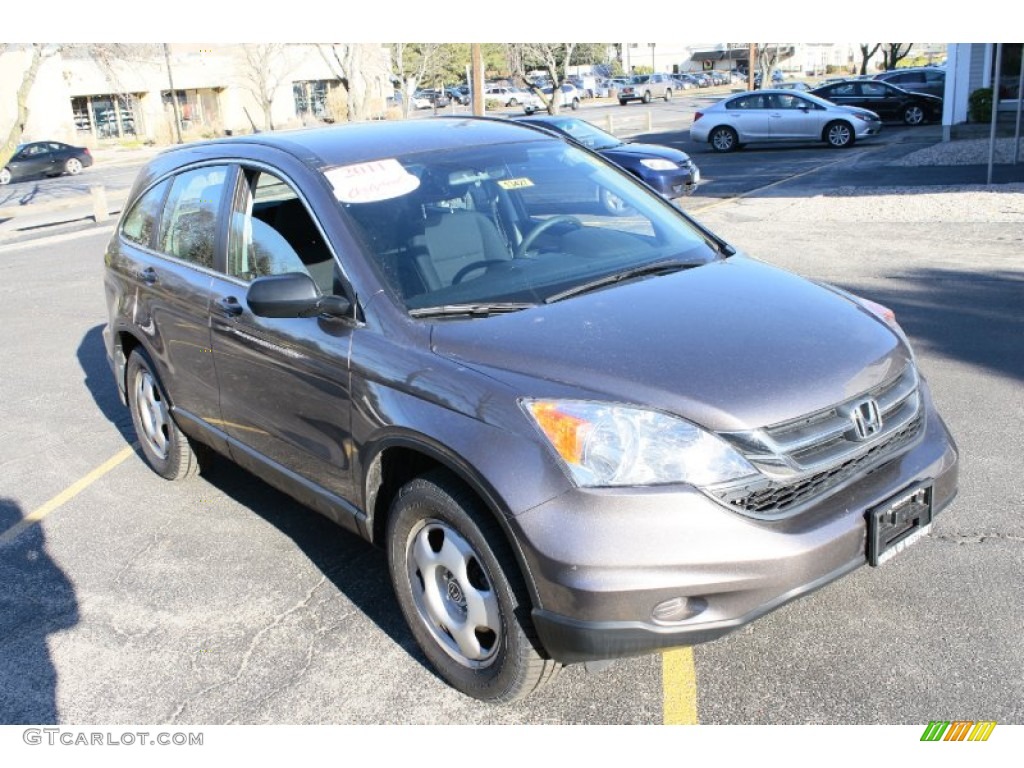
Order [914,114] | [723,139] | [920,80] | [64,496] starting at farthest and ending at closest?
[920,80] → [914,114] → [723,139] → [64,496]

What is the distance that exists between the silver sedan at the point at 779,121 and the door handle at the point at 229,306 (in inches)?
903

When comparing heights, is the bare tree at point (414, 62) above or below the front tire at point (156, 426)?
above

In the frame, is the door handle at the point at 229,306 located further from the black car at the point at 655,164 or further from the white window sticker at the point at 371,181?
the black car at the point at 655,164

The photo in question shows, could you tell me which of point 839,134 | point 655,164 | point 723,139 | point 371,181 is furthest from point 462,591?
point 723,139

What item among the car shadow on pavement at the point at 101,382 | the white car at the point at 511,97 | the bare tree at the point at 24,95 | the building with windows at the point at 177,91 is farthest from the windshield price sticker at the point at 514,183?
the white car at the point at 511,97

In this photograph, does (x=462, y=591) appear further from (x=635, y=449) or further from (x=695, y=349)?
(x=695, y=349)

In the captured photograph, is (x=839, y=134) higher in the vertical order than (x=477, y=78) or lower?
lower

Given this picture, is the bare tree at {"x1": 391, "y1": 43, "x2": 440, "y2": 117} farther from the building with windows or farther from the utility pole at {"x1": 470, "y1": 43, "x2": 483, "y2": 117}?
the utility pole at {"x1": 470, "y1": 43, "x2": 483, "y2": 117}

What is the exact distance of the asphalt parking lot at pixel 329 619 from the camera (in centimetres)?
329

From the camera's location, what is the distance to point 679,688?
11.0ft

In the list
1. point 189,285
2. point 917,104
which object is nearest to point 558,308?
point 189,285

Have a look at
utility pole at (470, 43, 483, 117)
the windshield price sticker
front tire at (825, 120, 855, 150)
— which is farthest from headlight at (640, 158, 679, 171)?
the windshield price sticker

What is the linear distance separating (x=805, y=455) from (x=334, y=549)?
2.40 meters

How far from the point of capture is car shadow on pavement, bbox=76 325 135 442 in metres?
6.81
